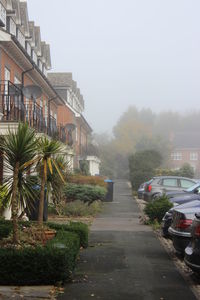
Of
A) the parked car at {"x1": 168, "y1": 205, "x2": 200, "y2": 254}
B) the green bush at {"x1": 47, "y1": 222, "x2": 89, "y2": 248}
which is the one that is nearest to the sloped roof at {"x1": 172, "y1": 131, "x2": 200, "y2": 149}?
the green bush at {"x1": 47, "y1": 222, "x2": 89, "y2": 248}

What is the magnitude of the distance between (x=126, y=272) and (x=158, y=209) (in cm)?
724

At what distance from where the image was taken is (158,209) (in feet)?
50.0

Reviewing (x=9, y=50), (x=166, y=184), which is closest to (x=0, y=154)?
(x=9, y=50)

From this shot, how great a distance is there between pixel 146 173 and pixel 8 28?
23.7 metres

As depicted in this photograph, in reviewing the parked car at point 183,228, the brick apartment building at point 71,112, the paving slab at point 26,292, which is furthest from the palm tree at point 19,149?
the brick apartment building at point 71,112

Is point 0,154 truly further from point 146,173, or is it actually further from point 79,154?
point 79,154

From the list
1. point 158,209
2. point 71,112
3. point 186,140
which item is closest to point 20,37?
point 158,209

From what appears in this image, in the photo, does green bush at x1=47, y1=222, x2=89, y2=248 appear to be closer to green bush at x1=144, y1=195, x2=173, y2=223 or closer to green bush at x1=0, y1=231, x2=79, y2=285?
green bush at x1=0, y1=231, x2=79, y2=285

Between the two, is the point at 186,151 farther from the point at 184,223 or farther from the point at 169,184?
the point at 184,223

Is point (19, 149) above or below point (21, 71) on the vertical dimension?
below

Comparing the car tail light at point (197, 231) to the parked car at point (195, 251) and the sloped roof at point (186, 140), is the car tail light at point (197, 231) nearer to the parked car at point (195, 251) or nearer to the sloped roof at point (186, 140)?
the parked car at point (195, 251)

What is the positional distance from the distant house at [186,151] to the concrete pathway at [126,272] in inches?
3008

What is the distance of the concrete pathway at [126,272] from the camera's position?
22.2ft

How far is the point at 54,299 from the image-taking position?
21.0 ft
